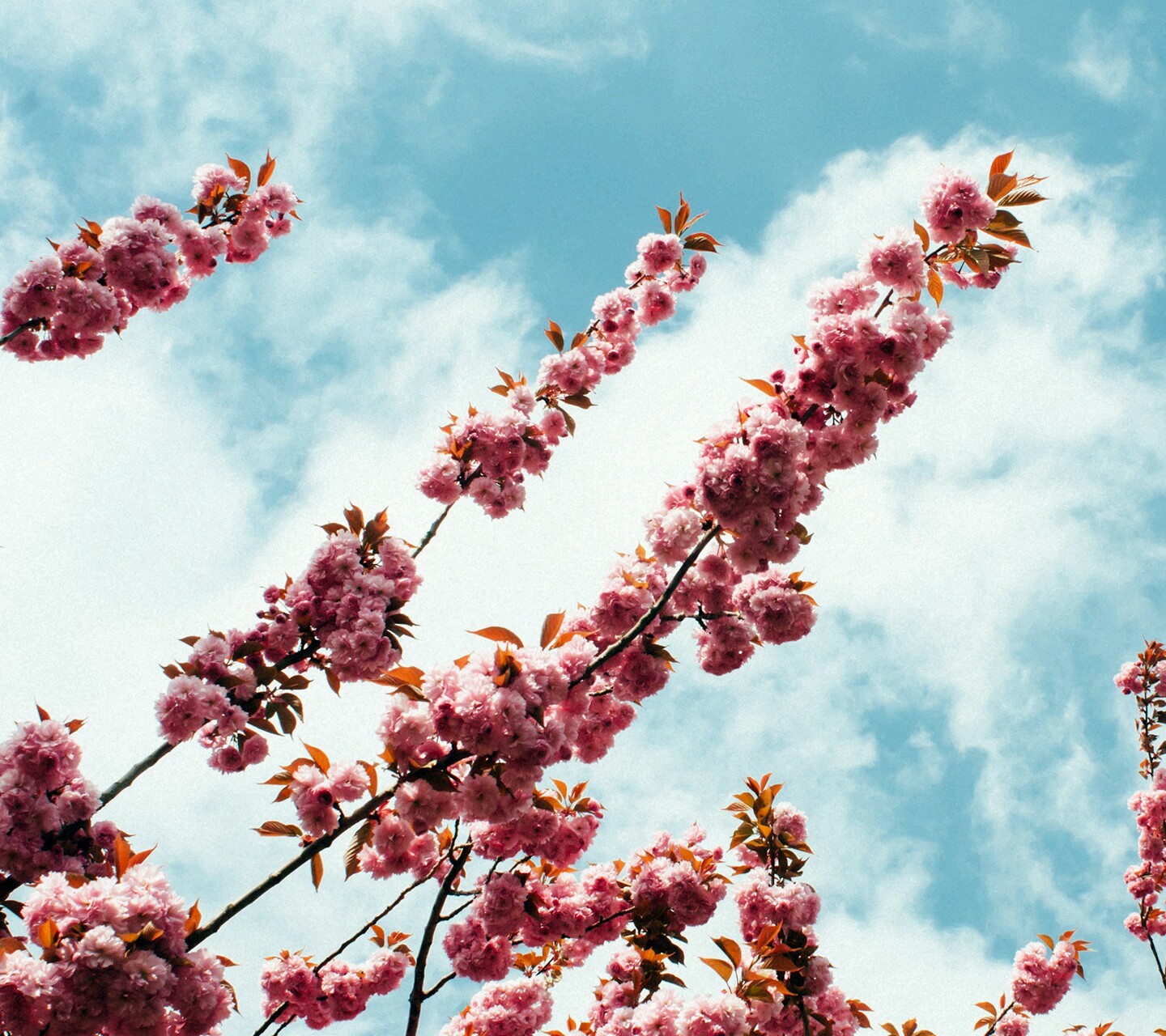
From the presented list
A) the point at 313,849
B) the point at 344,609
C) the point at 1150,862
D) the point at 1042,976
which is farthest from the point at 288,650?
the point at 1150,862

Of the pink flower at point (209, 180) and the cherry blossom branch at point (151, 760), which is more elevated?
the pink flower at point (209, 180)

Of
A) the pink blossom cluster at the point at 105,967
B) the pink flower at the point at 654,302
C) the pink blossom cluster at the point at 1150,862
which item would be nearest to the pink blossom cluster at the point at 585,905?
the pink blossom cluster at the point at 105,967

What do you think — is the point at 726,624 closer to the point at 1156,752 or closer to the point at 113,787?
the point at 113,787

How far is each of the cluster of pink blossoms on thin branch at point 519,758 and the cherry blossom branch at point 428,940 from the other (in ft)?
0.05

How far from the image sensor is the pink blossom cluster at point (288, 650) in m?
3.87

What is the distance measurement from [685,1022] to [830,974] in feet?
3.90

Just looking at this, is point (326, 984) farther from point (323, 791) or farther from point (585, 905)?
point (323, 791)

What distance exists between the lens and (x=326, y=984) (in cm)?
544

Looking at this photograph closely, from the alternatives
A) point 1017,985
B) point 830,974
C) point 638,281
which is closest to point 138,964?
point 830,974

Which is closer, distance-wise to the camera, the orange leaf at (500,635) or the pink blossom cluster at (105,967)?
the pink blossom cluster at (105,967)

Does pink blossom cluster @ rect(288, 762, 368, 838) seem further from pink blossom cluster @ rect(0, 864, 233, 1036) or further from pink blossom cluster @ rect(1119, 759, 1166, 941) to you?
pink blossom cluster @ rect(1119, 759, 1166, 941)

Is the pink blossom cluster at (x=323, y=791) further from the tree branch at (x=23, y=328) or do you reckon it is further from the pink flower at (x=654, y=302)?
the pink flower at (x=654, y=302)

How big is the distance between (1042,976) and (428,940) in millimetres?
6007

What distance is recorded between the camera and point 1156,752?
28.9 ft
